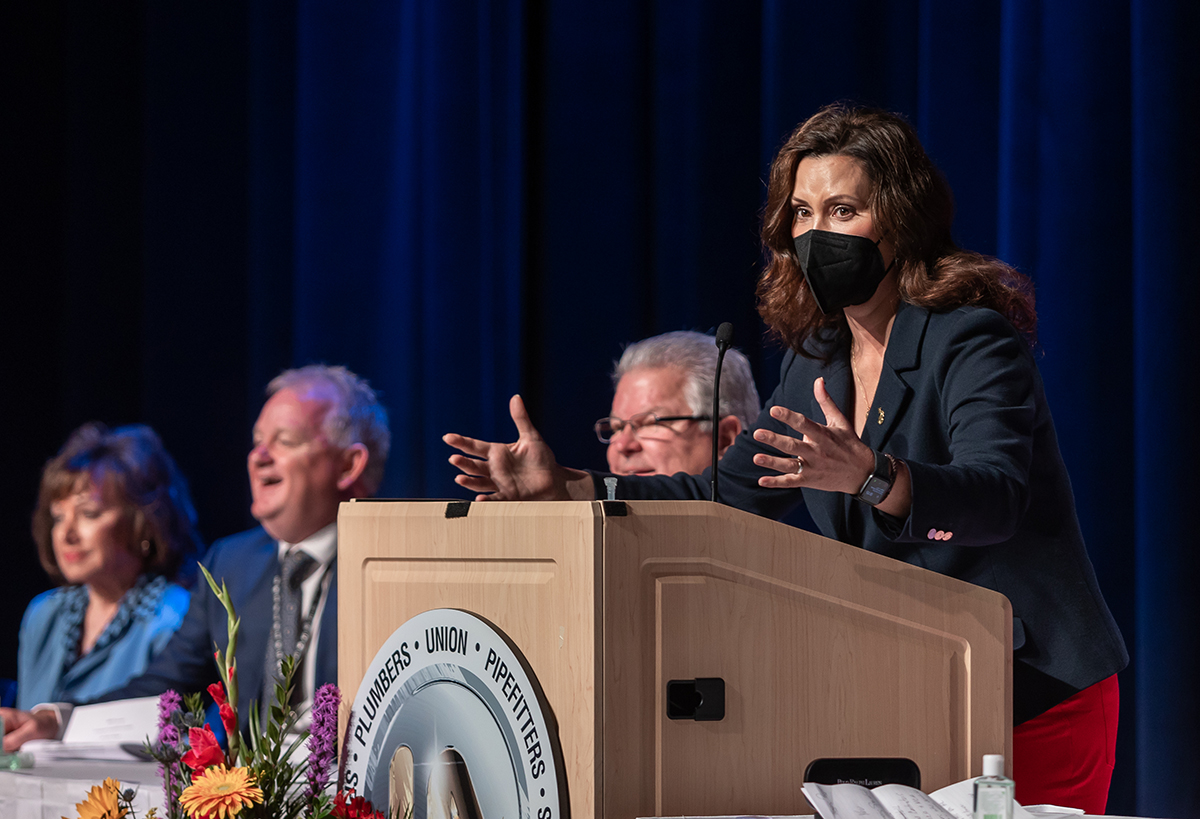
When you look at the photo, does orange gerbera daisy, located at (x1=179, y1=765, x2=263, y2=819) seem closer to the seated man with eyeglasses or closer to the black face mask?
the black face mask

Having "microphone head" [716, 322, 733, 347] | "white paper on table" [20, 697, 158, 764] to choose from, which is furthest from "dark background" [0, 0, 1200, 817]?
"microphone head" [716, 322, 733, 347]

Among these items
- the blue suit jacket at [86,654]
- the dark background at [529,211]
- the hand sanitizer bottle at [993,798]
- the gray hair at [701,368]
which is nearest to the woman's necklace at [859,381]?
the hand sanitizer bottle at [993,798]

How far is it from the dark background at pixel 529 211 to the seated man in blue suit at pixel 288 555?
288 mm

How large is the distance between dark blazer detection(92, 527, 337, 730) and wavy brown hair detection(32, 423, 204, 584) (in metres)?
0.28

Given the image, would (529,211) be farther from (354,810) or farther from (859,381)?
(354,810)

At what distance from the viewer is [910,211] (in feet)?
5.44

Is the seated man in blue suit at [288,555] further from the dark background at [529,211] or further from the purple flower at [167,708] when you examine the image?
the purple flower at [167,708]

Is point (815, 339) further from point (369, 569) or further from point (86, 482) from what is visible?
point (86, 482)

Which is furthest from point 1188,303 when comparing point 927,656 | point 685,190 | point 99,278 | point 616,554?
point 99,278

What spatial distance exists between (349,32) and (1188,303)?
2618 millimetres

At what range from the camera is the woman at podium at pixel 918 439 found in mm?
1279

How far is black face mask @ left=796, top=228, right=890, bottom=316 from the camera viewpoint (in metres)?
1.65

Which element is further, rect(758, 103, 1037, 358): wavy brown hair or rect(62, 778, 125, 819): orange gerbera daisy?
rect(758, 103, 1037, 358): wavy brown hair

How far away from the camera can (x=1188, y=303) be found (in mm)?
2590
